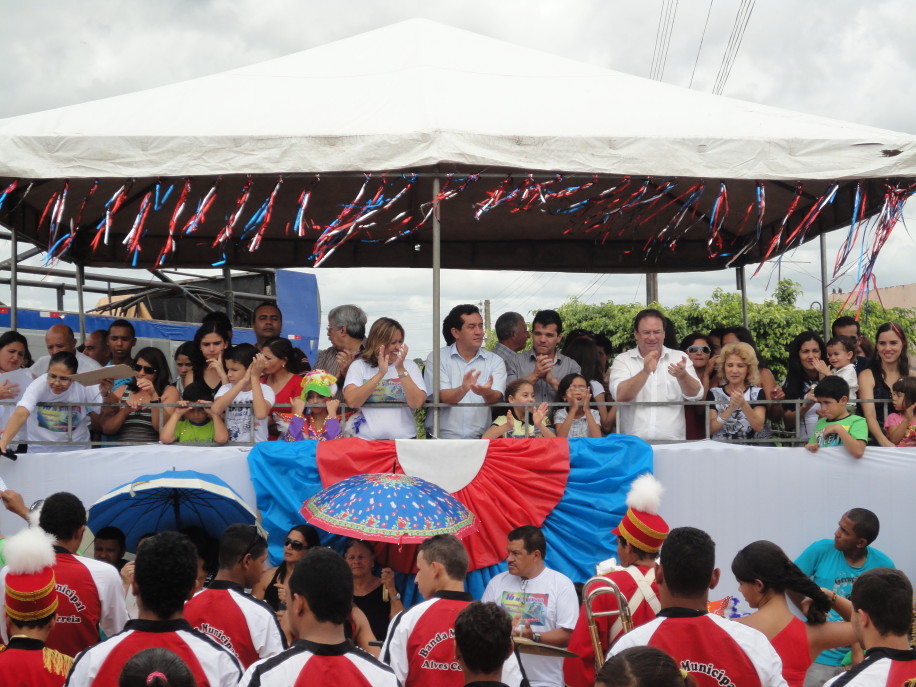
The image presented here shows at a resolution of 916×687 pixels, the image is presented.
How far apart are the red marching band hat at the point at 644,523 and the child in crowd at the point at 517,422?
1.80 meters

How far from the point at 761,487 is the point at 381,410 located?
8.35 ft

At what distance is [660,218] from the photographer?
9836mm

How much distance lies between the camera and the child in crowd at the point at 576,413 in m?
6.53

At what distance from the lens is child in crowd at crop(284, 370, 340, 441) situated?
6.57 metres

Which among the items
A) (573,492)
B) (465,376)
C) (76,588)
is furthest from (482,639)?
(465,376)

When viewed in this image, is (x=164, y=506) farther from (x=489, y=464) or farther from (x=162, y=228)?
(x=162, y=228)

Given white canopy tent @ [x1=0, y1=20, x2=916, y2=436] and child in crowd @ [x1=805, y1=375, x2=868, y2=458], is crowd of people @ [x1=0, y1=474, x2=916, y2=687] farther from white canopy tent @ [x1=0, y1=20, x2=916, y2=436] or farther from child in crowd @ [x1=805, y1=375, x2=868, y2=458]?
white canopy tent @ [x1=0, y1=20, x2=916, y2=436]

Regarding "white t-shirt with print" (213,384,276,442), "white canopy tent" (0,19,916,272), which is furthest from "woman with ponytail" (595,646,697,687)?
"white t-shirt with print" (213,384,276,442)

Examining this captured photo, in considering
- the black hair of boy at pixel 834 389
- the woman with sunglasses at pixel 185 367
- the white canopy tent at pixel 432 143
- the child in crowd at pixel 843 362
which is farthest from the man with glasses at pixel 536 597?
the woman with sunglasses at pixel 185 367

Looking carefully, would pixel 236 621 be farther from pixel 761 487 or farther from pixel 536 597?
pixel 761 487

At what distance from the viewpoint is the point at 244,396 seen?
6.78 m

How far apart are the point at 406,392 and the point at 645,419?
1.68 m

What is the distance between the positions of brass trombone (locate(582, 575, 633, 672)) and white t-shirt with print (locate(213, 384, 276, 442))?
3.13 m

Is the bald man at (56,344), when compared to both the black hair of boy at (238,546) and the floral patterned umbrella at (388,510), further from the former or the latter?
the black hair of boy at (238,546)
